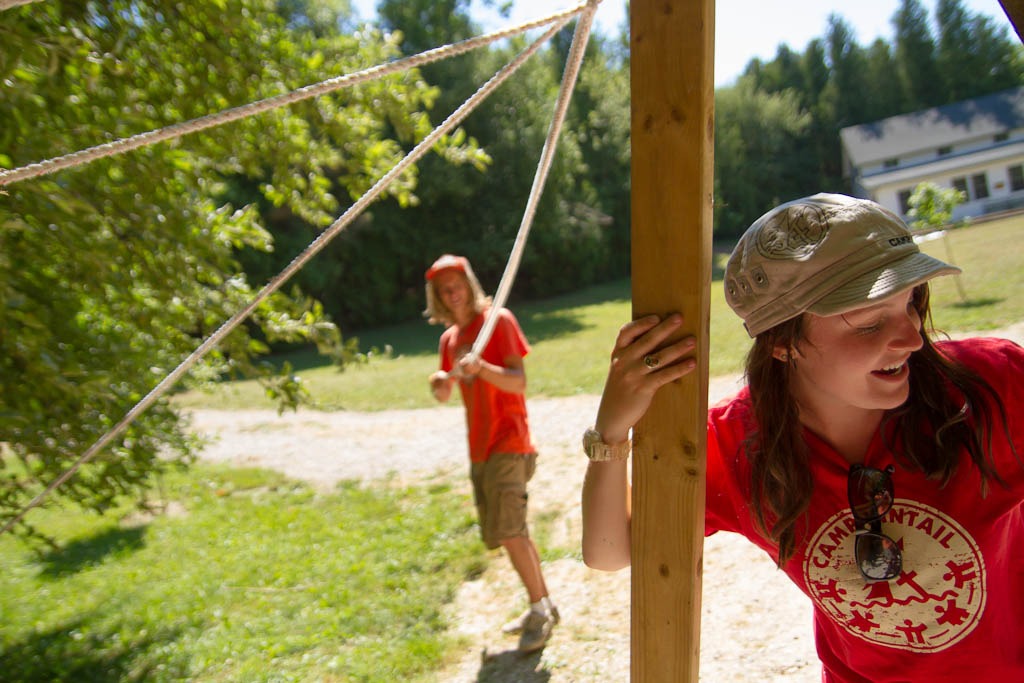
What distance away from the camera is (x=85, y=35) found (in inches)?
129

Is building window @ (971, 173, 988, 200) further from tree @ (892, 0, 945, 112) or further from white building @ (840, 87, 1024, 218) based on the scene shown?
tree @ (892, 0, 945, 112)

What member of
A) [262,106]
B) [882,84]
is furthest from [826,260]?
[882,84]

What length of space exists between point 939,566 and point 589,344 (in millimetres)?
14502

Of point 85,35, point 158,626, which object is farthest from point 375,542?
point 85,35

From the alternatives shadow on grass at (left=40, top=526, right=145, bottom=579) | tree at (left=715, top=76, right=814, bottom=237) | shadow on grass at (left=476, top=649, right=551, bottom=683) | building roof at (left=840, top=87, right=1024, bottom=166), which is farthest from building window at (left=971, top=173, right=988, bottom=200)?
shadow on grass at (left=40, top=526, right=145, bottom=579)

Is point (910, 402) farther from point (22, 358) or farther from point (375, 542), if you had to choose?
point (375, 542)

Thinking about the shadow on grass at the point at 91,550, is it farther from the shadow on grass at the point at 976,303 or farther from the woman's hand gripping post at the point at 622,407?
the shadow on grass at the point at 976,303

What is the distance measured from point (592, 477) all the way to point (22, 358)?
293 centimetres

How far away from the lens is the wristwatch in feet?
4.28

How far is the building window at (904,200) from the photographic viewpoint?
999 centimetres

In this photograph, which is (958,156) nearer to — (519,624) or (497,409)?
(497,409)

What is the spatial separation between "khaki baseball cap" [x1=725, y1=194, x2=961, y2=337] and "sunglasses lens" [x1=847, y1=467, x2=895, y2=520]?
35cm

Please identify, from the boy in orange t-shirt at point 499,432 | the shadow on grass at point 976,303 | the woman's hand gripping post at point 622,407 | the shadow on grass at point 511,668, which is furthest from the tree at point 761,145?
the woman's hand gripping post at point 622,407

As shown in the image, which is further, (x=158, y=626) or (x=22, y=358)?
(x=158, y=626)
